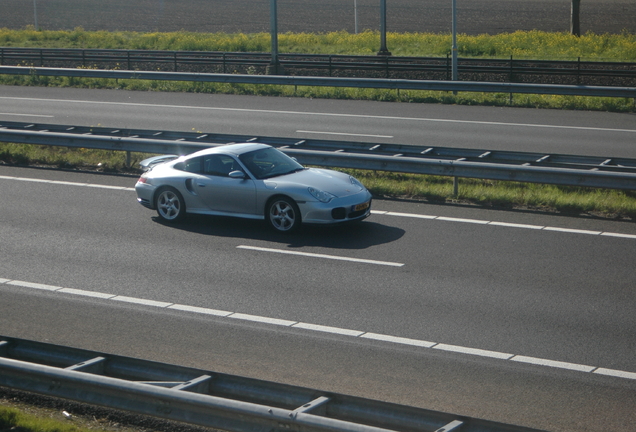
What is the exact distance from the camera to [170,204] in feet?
41.6

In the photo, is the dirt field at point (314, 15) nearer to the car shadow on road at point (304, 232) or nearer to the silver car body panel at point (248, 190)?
the car shadow on road at point (304, 232)

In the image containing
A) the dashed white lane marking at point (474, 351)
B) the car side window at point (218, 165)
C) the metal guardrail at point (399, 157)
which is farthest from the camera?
the metal guardrail at point (399, 157)

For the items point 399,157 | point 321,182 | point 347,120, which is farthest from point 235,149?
point 347,120

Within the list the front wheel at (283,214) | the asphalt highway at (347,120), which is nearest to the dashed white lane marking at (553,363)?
the front wheel at (283,214)

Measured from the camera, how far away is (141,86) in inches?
1220

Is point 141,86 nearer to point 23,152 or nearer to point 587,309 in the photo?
point 23,152

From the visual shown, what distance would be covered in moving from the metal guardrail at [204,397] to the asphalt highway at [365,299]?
5.28 feet

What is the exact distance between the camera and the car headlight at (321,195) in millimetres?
11476

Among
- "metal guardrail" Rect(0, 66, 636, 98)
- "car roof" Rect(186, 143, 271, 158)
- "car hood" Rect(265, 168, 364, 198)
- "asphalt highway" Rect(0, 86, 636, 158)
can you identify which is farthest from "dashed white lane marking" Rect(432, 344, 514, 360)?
"metal guardrail" Rect(0, 66, 636, 98)

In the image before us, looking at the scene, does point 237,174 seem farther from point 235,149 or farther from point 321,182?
point 321,182

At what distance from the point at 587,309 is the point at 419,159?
6.08 meters

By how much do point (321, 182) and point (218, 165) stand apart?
1703 mm

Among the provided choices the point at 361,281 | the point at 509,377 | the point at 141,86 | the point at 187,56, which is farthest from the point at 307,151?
the point at 187,56

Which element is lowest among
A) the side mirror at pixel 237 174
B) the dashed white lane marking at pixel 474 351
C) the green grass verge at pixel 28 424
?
the dashed white lane marking at pixel 474 351
